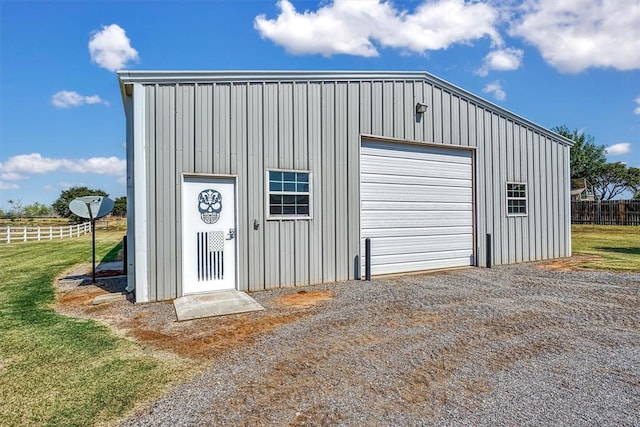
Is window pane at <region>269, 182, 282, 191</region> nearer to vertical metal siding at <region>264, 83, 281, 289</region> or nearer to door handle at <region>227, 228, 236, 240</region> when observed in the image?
vertical metal siding at <region>264, 83, 281, 289</region>

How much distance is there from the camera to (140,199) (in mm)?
5797

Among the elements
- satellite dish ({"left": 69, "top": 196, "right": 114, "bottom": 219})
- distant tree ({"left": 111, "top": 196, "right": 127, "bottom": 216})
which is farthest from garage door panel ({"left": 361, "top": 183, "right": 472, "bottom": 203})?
distant tree ({"left": 111, "top": 196, "right": 127, "bottom": 216})

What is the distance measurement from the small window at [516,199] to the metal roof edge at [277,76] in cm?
200

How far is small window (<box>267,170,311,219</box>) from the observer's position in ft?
22.2

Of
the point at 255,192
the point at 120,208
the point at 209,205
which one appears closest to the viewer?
the point at 209,205

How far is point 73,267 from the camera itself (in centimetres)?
1015

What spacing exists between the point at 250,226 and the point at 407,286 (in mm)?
3263

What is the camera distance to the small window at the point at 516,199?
387 inches

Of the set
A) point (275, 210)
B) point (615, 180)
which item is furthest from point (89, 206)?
point (615, 180)

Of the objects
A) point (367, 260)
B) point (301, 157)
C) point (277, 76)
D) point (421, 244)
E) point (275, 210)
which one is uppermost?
point (277, 76)

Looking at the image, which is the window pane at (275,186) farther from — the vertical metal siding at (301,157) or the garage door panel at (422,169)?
the garage door panel at (422,169)

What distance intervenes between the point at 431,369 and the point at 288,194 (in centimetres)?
439

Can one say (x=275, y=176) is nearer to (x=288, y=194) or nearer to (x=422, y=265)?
(x=288, y=194)

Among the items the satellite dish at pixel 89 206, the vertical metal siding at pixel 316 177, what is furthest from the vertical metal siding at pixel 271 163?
the satellite dish at pixel 89 206
